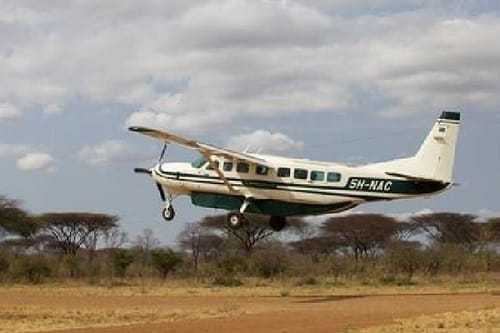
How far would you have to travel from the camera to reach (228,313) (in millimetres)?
44125

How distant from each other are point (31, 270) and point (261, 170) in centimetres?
4121

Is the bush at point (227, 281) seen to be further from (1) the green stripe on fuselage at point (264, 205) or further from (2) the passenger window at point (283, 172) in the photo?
(2) the passenger window at point (283, 172)

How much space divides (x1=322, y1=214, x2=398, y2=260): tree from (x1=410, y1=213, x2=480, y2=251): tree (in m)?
2.88

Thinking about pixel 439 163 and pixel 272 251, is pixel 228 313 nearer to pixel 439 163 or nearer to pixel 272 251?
pixel 439 163

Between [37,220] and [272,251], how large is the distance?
2559 cm

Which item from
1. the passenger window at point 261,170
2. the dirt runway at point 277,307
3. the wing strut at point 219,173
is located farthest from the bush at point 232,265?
the passenger window at point 261,170

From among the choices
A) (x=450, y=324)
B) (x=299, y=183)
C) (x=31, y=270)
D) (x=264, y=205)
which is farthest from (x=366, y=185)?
(x=31, y=270)

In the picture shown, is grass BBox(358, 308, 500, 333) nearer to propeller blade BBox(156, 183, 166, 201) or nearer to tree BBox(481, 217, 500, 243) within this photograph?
propeller blade BBox(156, 183, 166, 201)

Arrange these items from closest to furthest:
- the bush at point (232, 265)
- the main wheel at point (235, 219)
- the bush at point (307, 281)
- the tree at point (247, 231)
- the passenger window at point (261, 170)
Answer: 1. the passenger window at point (261, 170)
2. the main wheel at point (235, 219)
3. the bush at point (307, 281)
4. the bush at point (232, 265)
5. the tree at point (247, 231)

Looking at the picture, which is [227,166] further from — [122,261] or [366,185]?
[122,261]

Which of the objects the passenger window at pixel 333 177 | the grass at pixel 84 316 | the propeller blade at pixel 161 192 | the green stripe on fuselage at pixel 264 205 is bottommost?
the grass at pixel 84 316

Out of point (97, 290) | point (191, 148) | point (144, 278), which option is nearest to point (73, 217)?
point (144, 278)

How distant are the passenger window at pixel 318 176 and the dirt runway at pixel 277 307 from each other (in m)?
5.61

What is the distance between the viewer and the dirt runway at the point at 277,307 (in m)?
36.7
